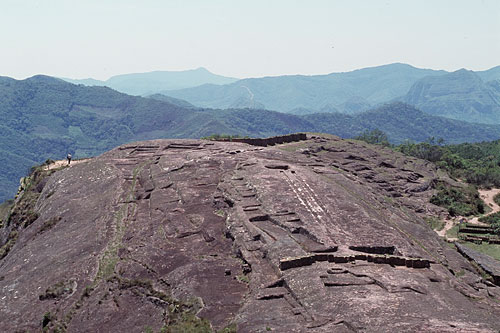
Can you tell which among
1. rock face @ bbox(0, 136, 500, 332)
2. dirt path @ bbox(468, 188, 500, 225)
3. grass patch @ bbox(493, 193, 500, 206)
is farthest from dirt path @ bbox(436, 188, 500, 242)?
rock face @ bbox(0, 136, 500, 332)

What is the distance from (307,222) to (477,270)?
51.7 ft

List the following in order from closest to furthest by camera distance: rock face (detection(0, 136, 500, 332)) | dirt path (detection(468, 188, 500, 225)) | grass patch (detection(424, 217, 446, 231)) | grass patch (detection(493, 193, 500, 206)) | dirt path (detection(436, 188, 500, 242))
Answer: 1. rock face (detection(0, 136, 500, 332))
2. dirt path (detection(436, 188, 500, 242))
3. grass patch (detection(424, 217, 446, 231))
4. dirt path (detection(468, 188, 500, 225))
5. grass patch (detection(493, 193, 500, 206))

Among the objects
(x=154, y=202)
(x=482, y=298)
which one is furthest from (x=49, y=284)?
(x=482, y=298)

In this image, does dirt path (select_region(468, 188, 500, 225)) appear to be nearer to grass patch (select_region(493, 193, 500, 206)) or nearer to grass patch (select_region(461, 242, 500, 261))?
grass patch (select_region(493, 193, 500, 206))

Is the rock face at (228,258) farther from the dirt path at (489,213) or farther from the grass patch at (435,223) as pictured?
the grass patch at (435,223)

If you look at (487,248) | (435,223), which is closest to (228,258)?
(487,248)

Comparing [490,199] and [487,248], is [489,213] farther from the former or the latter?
[487,248]

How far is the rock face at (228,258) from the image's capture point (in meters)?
17.5

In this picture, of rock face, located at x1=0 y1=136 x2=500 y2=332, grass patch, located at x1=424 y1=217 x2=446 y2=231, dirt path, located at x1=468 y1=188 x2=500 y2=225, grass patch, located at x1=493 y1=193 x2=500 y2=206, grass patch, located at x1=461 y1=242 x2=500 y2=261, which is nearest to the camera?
rock face, located at x1=0 y1=136 x2=500 y2=332

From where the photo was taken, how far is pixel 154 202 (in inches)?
1247

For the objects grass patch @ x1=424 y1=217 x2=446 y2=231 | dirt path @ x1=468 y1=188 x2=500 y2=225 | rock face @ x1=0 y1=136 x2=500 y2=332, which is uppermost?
rock face @ x1=0 y1=136 x2=500 y2=332

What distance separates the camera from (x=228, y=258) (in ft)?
76.6

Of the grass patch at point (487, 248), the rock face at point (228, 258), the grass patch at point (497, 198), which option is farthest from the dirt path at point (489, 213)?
the rock face at point (228, 258)

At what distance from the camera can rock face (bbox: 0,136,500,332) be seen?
17.5 m
